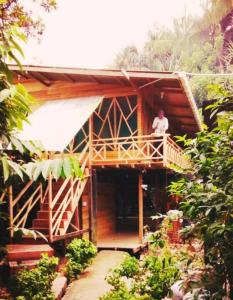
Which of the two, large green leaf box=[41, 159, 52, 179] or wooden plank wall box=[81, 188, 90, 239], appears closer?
large green leaf box=[41, 159, 52, 179]

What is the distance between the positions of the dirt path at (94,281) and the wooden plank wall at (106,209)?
2.87m

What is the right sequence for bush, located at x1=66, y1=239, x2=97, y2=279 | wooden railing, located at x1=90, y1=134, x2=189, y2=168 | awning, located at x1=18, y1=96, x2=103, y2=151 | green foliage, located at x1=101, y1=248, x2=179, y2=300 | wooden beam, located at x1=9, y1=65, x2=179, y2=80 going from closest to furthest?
green foliage, located at x1=101, y1=248, x2=179, y2=300 → bush, located at x1=66, y1=239, x2=97, y2=279 → awning, located at x1=18, y1=96, x2=103, y2=151 → wooden beam, located at x1=9, y1=65, x2=179, y2=80 → wooden railing, located at x1=90, y1=134, x2=189, y2=168

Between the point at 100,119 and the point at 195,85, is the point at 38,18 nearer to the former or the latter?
the point at 100,119

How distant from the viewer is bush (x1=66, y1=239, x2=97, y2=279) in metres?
8.57

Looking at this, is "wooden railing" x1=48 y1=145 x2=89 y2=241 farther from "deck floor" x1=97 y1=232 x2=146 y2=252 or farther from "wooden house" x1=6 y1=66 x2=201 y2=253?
"deck floor" x1=97 y1=232 x2=146 y2=252

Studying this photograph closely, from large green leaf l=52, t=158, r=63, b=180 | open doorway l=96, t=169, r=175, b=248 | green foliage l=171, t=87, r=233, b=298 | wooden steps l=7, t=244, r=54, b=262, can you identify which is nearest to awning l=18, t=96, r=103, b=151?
wooden steps l=7, t=244, r=54, b=262

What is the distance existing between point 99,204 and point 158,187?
3.57 meters

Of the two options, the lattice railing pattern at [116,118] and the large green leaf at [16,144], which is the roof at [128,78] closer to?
the lattice railing pattern at [116,118]

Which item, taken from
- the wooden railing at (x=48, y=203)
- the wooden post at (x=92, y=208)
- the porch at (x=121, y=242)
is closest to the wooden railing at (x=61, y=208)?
the wooden railing at (x=48, y=203)

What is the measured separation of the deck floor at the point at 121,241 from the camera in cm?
1133

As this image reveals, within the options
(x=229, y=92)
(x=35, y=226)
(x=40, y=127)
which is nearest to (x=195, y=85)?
(x=40, y=127)

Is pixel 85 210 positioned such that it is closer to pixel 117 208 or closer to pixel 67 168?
pixel 117 208

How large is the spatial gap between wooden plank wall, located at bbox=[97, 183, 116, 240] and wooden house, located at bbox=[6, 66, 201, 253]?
1.5 inches

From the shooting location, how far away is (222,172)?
3.20 meters
